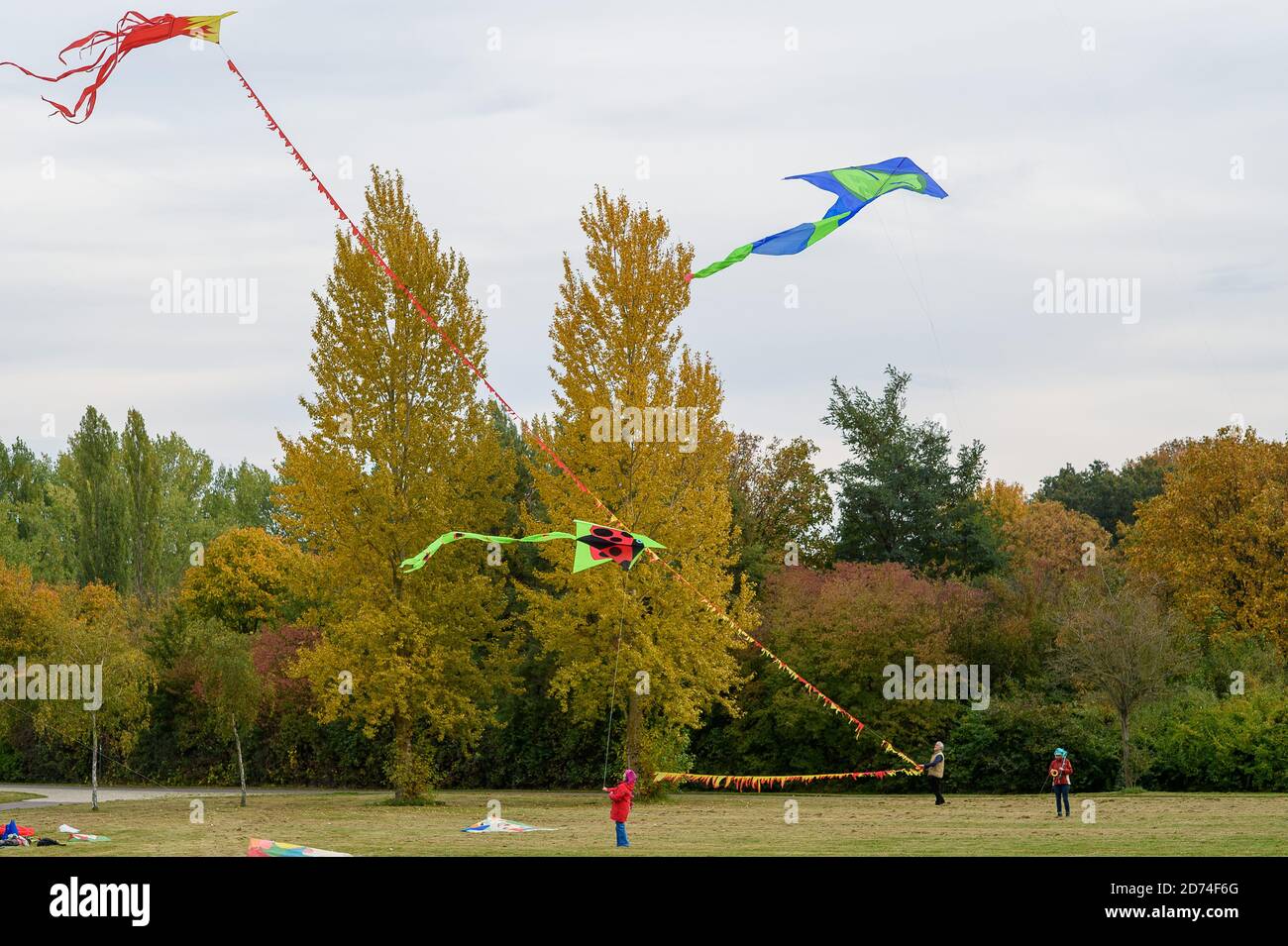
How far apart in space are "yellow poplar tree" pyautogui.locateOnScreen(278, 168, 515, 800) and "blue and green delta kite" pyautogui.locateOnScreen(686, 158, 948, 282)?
13.4m

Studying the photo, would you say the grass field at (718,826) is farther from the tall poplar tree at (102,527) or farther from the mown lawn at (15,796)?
the tall poplar tree at (102,527)

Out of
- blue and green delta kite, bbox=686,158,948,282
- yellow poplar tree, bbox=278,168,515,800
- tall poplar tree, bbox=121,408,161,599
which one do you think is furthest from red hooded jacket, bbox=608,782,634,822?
tall poplar tree, bbox=121,408,161,599

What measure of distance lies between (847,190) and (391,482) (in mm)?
15237

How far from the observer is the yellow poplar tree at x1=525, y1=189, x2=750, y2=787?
3353 centimetres

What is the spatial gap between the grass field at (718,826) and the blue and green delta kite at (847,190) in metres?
8.89

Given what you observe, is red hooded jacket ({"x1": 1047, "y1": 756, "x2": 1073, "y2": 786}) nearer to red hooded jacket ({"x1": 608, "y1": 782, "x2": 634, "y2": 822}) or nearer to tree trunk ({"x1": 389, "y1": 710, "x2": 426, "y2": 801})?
red hooded jacket ({"x1": 608, "y1": 782, "x2": 634, "y2": 822})

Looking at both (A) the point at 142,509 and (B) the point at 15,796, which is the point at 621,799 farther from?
(A) the point at 142,509

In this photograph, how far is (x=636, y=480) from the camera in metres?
33.8

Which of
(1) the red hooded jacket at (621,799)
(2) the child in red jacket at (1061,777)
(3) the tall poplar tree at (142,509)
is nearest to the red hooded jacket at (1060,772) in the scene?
(2) the child in red jacket at (1061,777)

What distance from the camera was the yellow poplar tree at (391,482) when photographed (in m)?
33.4

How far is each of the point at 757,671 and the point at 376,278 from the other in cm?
1679

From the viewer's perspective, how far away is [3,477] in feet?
284

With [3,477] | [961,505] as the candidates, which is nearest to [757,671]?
[961,505]

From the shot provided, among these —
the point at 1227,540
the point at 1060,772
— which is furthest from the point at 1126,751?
the point at 1227,540
